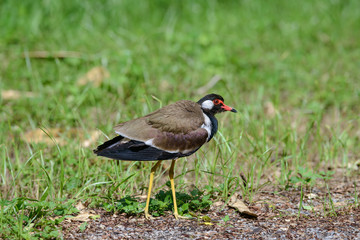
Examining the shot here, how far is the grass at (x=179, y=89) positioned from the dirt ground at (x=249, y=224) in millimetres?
145

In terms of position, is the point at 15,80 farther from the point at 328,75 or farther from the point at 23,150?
the point at 328,75

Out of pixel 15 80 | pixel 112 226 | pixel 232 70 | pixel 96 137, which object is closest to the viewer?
pixel 112 226

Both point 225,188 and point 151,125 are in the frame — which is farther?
point 225,188

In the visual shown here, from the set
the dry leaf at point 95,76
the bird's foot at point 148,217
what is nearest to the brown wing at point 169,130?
the bird's foot at point 148,217

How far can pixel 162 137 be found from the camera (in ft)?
11.3

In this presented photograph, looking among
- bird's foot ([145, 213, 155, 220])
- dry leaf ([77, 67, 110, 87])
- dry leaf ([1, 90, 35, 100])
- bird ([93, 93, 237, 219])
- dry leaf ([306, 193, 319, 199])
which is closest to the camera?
bird ([93, 93, 237, 219])

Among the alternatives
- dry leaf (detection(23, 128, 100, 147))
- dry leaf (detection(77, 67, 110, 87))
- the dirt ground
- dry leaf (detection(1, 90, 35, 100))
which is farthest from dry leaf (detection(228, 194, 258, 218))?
Answer: dry leaf (detection(1, 90, 35, 100))

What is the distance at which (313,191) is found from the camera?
4.19 metres

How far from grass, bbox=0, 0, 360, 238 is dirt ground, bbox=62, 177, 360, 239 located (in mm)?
145

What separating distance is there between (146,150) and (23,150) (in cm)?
172

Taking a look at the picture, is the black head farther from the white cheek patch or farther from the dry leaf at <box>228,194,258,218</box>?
the dry leaf at <box>228,194,258,218</box>

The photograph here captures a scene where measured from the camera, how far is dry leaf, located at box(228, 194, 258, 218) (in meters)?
3.59

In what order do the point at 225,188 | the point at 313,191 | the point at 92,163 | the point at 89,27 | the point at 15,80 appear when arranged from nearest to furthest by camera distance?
the point at 225,188 < the point at 313,191 < the point at 92,163 < the point at 15,80 < the point at 89,27

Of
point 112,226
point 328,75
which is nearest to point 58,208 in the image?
point 112,226
